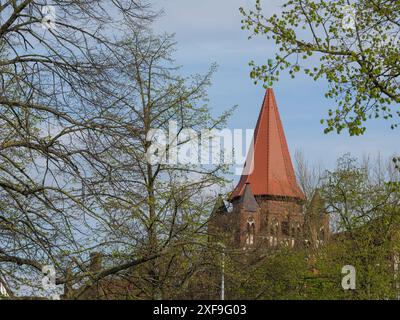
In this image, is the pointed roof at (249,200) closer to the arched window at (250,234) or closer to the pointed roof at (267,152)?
the pointed roof at (267,152)

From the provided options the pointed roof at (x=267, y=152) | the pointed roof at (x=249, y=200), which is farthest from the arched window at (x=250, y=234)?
the pointed roof at (x=267, y=152)

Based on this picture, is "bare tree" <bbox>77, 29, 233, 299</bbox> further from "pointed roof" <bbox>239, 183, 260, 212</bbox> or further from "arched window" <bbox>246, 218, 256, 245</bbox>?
"pointed roof" <bbox>239, 183, 260, 212</bbox>

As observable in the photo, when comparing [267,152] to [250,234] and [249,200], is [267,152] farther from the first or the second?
[250,234]

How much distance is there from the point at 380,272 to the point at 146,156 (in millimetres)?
18869

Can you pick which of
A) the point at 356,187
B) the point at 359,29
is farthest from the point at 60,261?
the point at 356,187

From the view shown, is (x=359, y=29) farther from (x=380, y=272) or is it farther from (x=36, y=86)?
(x=380, y=272)

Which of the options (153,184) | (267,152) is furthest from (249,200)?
(153,184)

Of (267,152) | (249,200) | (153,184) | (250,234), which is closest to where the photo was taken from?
(153,184)

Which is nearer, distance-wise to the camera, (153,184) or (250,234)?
(153,184)

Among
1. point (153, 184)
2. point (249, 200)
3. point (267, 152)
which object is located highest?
point (267, 152)

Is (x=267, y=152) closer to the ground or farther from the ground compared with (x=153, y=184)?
farther from the ground

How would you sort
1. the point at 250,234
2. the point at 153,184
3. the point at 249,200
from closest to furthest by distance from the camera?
the point at 153,184 < the point at 250,234 < the point at 249,200

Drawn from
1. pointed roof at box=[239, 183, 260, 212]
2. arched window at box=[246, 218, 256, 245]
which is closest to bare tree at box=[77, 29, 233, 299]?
arched window at box=[246, 218, 256, 245]

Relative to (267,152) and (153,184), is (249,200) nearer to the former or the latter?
(267,152)
